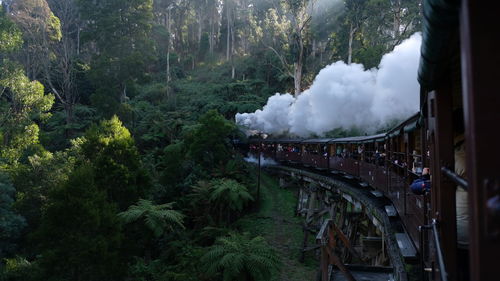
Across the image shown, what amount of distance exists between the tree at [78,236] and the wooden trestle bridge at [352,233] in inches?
264

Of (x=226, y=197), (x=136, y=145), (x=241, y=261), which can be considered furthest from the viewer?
(x=136, y=145)

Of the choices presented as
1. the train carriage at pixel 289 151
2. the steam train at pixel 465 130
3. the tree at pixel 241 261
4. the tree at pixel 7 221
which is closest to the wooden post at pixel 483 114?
the steam train at pixel 465 130

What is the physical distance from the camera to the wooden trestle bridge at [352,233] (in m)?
7.17

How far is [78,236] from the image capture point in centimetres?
1333

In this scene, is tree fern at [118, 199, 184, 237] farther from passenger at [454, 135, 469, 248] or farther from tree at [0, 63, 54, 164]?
passenger at [454, 135, 469, 248]

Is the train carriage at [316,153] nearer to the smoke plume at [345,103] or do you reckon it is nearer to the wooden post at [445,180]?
the smoke plume at [345,103]

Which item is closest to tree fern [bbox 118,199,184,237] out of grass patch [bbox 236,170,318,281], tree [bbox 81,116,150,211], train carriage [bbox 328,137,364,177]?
tree [bbox 81,116,150,211]

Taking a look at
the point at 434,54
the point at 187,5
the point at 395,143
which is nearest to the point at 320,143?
the point at 395,143

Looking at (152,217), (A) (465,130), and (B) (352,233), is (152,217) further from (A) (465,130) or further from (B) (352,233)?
(A) (465,130)

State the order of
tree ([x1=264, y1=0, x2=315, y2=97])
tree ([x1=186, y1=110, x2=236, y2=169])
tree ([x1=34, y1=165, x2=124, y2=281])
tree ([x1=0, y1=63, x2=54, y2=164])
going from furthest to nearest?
tree ([x1=264, y1=0, x2=315, y2=97]) → tree ([x1=186, y1=110, x2=236, y2=169]) → tree ([x1=0, y1=63, x2=54, y2=164]) → tree ([x1=34, y1=165, x2=124, y2=281])

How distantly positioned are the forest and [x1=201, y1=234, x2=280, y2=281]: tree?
4 centimetres

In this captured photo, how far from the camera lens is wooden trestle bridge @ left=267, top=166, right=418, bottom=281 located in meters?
7.17

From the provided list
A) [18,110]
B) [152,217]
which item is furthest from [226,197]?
[18,110]

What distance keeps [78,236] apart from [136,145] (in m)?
17.7
